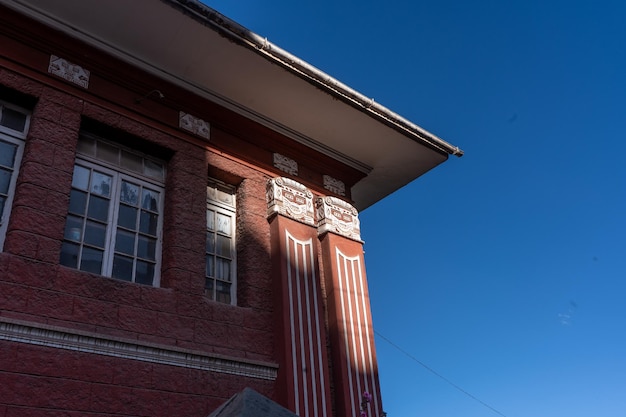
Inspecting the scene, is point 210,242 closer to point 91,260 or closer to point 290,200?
point 290,200

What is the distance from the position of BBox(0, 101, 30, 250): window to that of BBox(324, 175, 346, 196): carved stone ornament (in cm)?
394

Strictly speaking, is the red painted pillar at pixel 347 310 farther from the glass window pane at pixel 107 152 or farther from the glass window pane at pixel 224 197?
the glass window pane at pixel 107 152

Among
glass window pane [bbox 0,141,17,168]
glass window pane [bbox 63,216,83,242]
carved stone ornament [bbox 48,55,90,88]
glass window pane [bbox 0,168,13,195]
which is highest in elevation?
carved stone ornament [bbox 48,55,90,88]

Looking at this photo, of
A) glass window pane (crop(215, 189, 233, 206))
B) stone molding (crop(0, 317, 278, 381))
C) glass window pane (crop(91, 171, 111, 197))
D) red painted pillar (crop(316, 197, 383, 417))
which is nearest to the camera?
stone molding (crop(0, 317, 278, 381))

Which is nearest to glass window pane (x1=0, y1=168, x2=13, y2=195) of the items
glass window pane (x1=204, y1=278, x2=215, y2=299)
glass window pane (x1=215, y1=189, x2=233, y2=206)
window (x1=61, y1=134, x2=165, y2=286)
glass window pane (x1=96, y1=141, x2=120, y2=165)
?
window (x1=61, y1=134, x2=165, y2=286)

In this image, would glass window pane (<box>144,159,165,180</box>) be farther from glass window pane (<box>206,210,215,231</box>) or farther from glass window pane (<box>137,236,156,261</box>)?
glass window pane (<box>137,236,156,261</box>)

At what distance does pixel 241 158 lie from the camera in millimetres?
7680

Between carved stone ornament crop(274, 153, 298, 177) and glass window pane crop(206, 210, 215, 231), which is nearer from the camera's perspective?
glass window pane crop(206, 210, 215, 231)

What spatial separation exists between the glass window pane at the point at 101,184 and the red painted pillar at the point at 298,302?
6.52ft

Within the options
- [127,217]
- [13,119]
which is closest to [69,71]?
[13,119]

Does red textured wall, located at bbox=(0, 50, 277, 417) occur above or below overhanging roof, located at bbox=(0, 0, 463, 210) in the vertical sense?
below

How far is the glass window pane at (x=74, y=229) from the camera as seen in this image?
19.5ft

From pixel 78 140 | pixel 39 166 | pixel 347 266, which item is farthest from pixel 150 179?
pixel 347 266

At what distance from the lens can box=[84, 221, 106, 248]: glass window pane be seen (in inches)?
240
